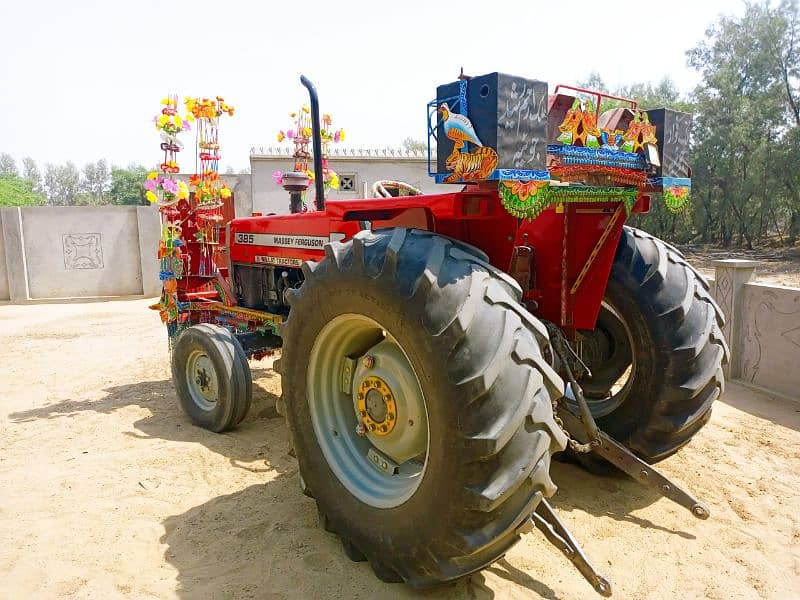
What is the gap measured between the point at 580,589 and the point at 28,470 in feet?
11.7

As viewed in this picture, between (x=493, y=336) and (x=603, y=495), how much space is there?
5.95 ft

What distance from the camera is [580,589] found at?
8.57 feet

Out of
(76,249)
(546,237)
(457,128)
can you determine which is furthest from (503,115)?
(76,249)

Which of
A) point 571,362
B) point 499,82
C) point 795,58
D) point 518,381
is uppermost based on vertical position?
point 795,58

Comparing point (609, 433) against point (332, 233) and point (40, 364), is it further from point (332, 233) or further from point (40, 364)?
point (40, 364)

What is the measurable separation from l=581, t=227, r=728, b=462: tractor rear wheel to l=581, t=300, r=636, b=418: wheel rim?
0.99ft

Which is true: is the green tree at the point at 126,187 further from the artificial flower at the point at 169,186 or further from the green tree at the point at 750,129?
the artificial flower at the point at 169,186

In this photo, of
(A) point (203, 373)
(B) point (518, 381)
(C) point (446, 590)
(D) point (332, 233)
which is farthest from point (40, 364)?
(B) point (518, 381)

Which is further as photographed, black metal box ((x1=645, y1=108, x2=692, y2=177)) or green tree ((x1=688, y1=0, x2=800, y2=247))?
green tree ((x1=688, y1=0, x2=800, y2=247))

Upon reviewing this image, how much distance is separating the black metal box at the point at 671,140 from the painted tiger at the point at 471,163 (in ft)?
3.64

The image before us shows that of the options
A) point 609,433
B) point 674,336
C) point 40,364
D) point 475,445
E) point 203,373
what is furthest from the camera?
point 40,364

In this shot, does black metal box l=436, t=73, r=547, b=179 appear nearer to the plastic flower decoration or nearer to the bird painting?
the bird painting

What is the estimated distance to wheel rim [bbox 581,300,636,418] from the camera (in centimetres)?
379

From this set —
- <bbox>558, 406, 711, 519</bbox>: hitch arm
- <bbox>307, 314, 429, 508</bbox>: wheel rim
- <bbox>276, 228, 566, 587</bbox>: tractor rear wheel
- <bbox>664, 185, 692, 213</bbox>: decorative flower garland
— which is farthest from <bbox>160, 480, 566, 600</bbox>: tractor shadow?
<bbox>664, 185, 692, 213</bbox>: decorative flower garland
